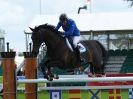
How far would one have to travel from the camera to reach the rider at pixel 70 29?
1156cm

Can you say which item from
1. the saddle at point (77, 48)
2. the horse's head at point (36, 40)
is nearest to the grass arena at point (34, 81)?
the horse's head at point (36, 40)

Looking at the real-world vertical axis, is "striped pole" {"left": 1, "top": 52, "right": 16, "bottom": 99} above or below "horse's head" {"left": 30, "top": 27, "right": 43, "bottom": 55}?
below

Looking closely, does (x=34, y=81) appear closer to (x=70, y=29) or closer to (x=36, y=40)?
(x=36, y=40)

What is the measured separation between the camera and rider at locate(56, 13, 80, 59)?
11556 mm

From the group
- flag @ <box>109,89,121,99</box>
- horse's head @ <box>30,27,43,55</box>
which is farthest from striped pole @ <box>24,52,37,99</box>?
flag @ <box>109,89,121,99</box>

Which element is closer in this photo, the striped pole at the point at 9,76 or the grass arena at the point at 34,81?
the grass arena at the point at 34,81

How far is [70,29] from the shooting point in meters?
11.7

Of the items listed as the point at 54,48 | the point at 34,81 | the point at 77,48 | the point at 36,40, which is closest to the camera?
the point at 34,81

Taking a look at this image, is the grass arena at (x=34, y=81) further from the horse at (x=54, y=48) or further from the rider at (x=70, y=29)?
the rider at (x=70, y=29)

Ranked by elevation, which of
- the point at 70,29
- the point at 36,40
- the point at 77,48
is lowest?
the point at 77,48

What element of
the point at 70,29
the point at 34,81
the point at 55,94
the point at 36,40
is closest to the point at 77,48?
the point at 70,29

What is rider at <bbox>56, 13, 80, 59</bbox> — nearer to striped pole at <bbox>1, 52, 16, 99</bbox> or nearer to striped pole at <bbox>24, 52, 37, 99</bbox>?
striped pole at <bbox>24, 52, 37, 99</bbox>

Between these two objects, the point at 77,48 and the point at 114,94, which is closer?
the point at 114,94

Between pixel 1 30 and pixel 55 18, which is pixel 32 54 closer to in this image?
pixel 55 18
